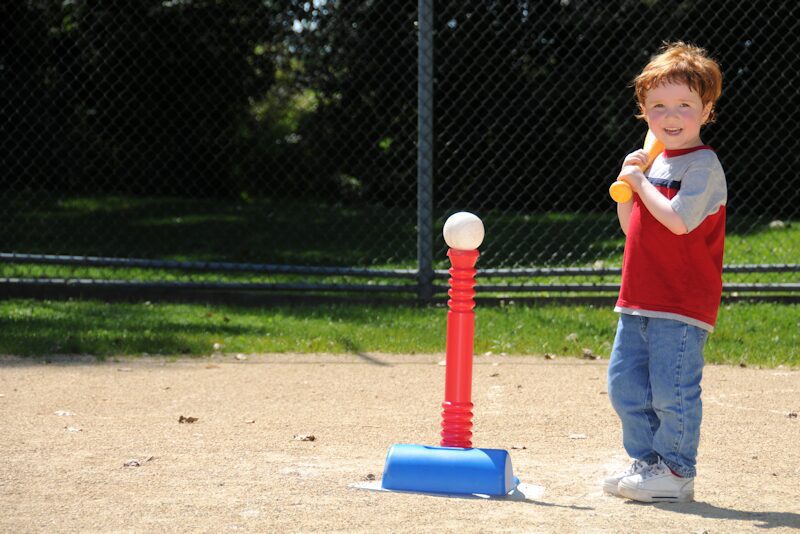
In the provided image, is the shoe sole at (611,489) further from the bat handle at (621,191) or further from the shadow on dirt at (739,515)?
the bat handle at (621,191)

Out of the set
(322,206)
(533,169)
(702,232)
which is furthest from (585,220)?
(702,232)

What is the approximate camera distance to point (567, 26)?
40.3 ft

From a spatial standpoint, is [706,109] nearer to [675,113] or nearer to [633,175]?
[675,113]

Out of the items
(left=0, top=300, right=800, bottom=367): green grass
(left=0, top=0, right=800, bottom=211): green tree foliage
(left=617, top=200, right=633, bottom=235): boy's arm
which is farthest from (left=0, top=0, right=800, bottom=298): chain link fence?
(left=617, top=200, right=633, bottom=235): boy's arm

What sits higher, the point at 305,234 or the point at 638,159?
the point at 638,159

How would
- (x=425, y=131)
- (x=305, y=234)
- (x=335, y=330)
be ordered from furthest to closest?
(x=305, y=234), (x=425, y=131), (x=335, y=330)

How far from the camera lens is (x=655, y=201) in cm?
350

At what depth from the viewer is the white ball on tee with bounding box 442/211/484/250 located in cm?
357

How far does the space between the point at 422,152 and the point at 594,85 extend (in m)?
5.68

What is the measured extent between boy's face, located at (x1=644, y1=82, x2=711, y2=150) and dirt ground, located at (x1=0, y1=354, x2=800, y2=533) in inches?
46.5

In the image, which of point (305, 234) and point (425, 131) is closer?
point (425, 131)

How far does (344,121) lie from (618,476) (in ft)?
32.3

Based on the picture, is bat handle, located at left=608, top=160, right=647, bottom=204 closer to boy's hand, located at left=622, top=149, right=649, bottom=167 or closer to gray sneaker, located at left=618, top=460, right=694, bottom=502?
boy's hand, located at left=622, top=149, right=649, bottom=167

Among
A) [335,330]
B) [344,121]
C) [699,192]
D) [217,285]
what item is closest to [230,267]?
[217,285]
